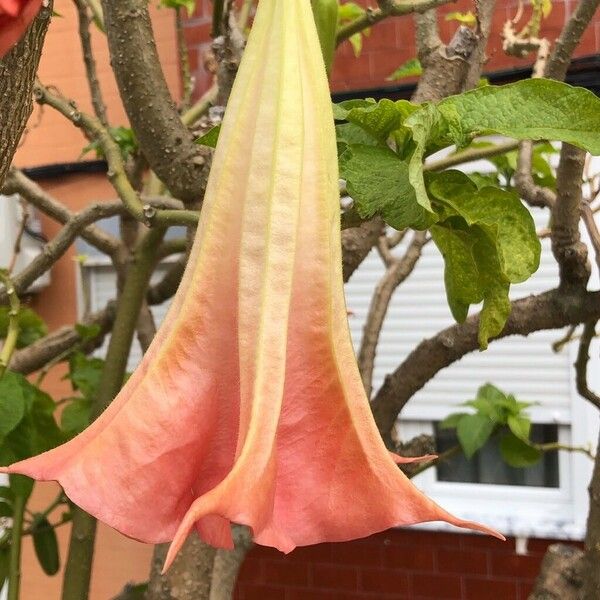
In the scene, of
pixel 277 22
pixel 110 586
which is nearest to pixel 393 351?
pixel 110 586

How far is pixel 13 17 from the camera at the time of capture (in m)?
0.19

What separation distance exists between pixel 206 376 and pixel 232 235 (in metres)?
0.05

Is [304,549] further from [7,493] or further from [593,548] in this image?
[593,548]

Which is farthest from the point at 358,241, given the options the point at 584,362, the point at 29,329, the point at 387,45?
the point at 387,45

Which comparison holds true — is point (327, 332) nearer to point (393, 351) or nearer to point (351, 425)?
point (351, 425)

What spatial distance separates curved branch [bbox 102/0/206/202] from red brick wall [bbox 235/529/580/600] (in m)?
1.06

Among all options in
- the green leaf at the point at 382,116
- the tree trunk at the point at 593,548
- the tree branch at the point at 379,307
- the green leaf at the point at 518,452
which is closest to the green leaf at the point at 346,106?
the green leaf at the point at 382,116

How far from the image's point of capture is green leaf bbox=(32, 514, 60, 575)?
2.79ft

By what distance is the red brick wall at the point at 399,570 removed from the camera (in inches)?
54.0

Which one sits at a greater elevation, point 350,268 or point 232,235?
point 350,268

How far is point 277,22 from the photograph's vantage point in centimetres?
25

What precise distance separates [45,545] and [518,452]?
1.90 feet

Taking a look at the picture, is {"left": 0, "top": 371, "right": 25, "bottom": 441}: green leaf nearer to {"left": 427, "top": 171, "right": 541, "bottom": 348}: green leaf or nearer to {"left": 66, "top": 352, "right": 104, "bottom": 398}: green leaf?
{"left": 66, "top": 352, "right": 104, "bottom": 398}: green leaf

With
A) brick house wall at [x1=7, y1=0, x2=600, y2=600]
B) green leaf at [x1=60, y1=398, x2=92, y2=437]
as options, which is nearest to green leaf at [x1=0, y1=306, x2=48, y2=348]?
green leaf at [x1=60, y1=398, x2=92, y2=437]
